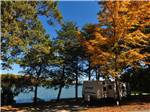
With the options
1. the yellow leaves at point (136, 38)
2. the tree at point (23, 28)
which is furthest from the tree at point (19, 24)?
the yellow leaves at point (136, 38)

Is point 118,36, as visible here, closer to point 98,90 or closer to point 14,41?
point 98,90

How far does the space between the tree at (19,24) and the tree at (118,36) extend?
447 cm

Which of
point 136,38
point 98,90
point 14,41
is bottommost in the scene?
point 98,90

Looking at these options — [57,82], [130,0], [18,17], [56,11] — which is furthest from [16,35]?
[57,82]

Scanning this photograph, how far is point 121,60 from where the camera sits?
95.9 feet

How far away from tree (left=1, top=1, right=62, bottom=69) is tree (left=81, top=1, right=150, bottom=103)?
4471 mm

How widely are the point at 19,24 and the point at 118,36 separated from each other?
9184 mm

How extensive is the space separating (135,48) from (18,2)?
12.2m

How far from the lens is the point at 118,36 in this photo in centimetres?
2977

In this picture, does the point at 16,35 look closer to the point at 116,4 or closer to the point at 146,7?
the point at 116,4

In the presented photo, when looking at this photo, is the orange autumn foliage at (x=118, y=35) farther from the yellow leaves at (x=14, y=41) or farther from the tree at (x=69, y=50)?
the tree at (x=69, y=50)

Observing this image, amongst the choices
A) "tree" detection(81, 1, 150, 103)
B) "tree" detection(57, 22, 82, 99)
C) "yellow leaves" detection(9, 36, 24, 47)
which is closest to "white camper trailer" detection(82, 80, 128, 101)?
"tree" detection(81, 1, 150, 103)

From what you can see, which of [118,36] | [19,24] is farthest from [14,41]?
[118,36]

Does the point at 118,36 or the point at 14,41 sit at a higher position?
the point at 118,36
